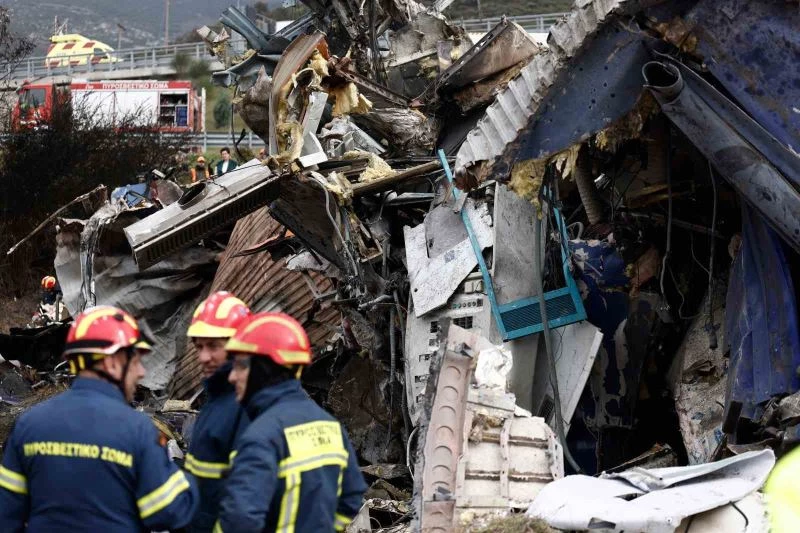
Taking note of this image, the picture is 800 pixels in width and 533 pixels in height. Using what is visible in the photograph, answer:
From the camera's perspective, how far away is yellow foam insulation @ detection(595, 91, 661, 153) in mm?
7430

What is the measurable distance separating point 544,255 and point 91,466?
5520 millimetres

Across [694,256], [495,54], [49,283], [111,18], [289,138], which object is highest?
[111,18]

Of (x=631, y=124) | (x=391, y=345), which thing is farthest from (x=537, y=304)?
(x=631, y=124)

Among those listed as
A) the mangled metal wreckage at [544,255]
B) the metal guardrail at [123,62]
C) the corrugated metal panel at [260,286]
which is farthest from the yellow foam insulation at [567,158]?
the metal guardrail at [123,62]

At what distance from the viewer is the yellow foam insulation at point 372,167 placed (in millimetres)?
10641

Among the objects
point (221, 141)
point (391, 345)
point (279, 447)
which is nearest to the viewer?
point (279, 447)

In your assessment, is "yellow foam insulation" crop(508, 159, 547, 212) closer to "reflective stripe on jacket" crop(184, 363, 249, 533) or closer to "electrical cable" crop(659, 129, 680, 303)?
"electrical cable" crop(659, 129, 680, 303)

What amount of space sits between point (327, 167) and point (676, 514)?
5.96m

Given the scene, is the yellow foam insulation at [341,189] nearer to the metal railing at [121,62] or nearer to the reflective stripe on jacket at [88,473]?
the reflective stripe on jacket at [88,473]

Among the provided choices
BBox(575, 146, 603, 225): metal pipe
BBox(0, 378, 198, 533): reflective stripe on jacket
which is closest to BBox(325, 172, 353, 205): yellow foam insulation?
BBox(575, 146, 603, 225): metal pipe

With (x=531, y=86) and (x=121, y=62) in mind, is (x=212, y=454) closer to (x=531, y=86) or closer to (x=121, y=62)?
(x=531, y=86)

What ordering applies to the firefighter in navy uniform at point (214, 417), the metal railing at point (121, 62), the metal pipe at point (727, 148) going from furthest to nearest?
the metal railing at point (121, 62) → the metal pipe at point (727, 148) → the firefighter in navy uniform at point (214, 417)

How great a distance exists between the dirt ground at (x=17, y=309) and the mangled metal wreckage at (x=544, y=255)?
6.16 m

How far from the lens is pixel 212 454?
4.20m
